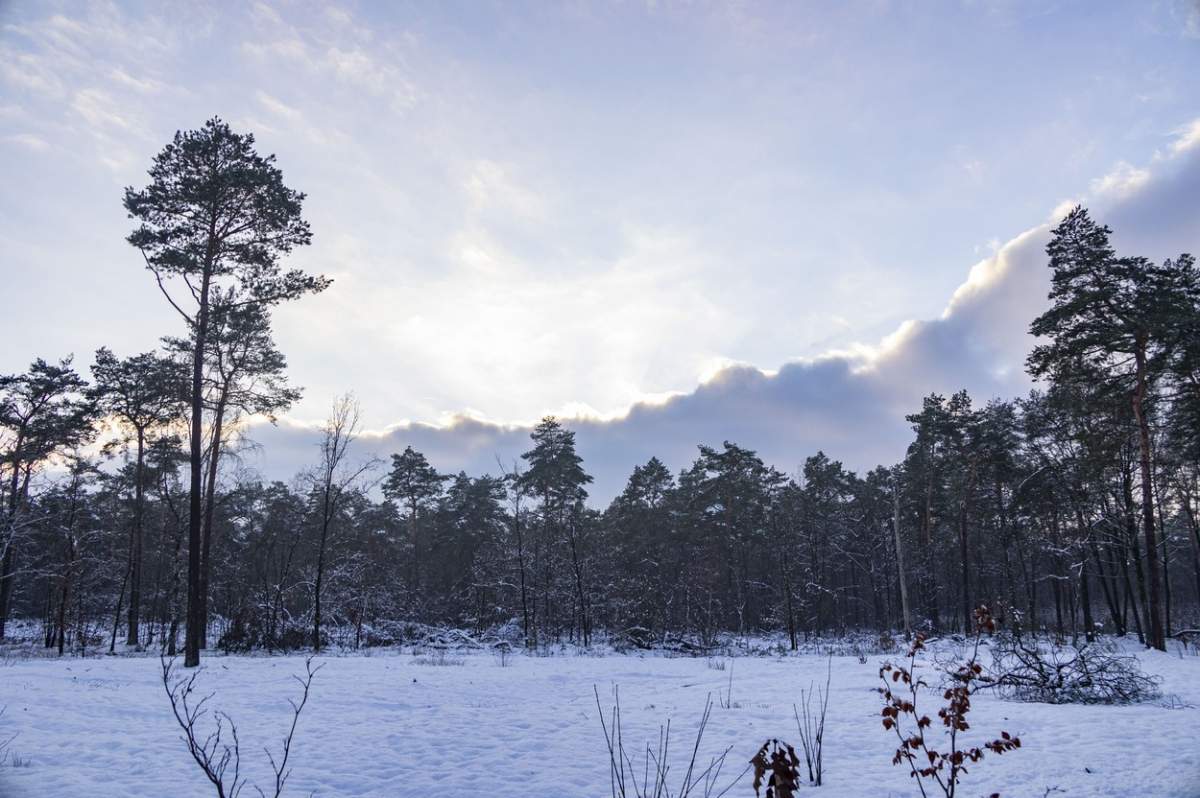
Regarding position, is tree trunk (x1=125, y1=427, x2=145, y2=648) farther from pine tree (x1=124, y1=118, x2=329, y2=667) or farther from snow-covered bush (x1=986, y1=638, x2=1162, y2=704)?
snow-covered bush (x1=986, y1=638, x2=1162, y2=704)

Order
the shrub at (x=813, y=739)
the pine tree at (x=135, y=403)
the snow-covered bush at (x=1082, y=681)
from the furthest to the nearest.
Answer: the pine tree at (x=135, y=403) → the snow-covered bush at (x=1082, y=681) → the shrub at (x=813, y=739)

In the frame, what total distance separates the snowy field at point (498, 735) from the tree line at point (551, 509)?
8.14ft

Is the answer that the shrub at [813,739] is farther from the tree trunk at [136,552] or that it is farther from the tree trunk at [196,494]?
the tree trunk at [136,552]

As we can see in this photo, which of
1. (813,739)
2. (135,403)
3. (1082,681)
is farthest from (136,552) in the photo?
(1082,681)

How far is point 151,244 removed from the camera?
Result: 15148 millimetres

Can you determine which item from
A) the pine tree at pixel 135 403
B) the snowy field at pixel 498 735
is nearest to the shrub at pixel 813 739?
the snowy field at pixel 498 735

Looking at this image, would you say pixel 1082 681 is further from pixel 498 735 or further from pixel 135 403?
pixel 135 403

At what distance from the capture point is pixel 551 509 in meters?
33.4

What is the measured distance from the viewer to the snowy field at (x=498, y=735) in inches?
236

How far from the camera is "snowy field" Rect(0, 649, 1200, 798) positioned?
5996mm

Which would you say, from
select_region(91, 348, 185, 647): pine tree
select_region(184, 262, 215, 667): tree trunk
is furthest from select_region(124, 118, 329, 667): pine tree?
select_region(91, 348, 185, 647): pine tree

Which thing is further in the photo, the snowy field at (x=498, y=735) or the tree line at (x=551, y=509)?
the tree line at (x=551, y=509)

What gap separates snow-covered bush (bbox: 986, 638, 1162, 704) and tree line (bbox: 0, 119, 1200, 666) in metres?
1.74

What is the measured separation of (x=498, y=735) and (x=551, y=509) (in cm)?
2508
